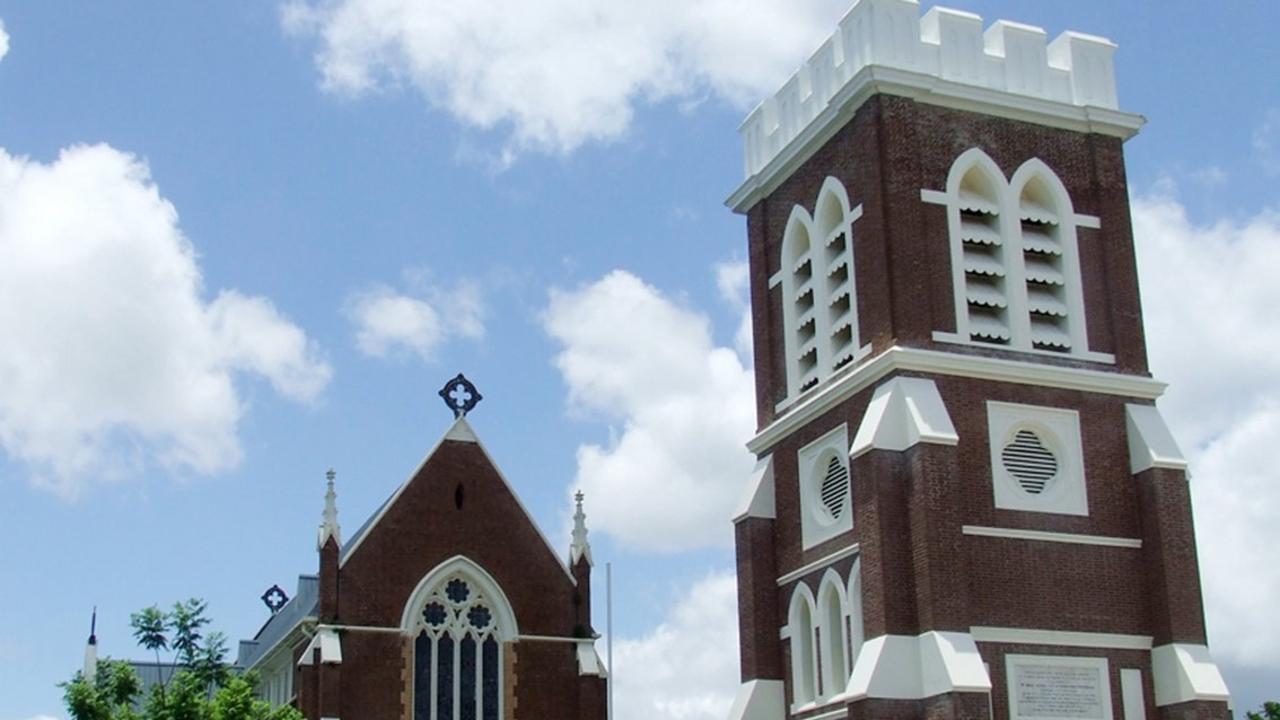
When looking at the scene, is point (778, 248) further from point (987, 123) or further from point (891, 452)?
point (891, 452)

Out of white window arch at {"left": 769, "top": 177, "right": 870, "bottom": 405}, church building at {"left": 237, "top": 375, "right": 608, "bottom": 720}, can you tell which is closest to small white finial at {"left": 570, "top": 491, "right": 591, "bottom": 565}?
church building at {"left": 237, "top": 375, "right": 608, "bottom": 720}

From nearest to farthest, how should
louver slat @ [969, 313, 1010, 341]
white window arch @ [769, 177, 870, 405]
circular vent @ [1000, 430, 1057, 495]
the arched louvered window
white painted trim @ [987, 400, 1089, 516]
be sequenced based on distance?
white painted trim @ [987, 400, 1089, 516] < circular vent @ [1000, 430, 1057, 495] < louver slat @ [969, 313, 1010, 341] < the arched louvered window < white window arch @ [769, 177, 870, 405]

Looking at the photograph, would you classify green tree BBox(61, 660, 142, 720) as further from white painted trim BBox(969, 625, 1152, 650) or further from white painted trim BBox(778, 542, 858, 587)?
white painted trim BBox(969, 625, 1152, 650)

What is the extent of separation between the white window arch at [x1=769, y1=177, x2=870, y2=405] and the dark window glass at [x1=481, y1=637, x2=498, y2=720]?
13.6 m

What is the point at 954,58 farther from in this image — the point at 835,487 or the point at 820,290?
the point at 835,487

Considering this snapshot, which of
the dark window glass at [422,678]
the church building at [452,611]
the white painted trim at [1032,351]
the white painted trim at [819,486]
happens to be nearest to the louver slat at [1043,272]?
the white painted trim at [1032,351]

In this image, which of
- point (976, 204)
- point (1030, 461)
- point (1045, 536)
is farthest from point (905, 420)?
point (976, 204)

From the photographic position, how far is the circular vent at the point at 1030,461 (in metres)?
29.8

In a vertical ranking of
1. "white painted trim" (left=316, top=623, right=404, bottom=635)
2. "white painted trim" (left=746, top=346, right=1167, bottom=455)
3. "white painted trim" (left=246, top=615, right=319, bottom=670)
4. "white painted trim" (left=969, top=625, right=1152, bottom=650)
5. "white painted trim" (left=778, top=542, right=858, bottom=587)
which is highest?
"white painted trim" (left=746, top=346, right=1167, bottom=455)

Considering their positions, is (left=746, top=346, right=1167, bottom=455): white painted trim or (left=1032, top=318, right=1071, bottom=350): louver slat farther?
(left=1032, top=318, right=1071, bottom=350): louver slat

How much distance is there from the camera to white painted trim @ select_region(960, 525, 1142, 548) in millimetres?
28922

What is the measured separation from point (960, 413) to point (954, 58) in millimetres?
7239

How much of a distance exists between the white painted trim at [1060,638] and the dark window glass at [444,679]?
18.2 meters

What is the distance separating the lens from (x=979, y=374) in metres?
30.0
